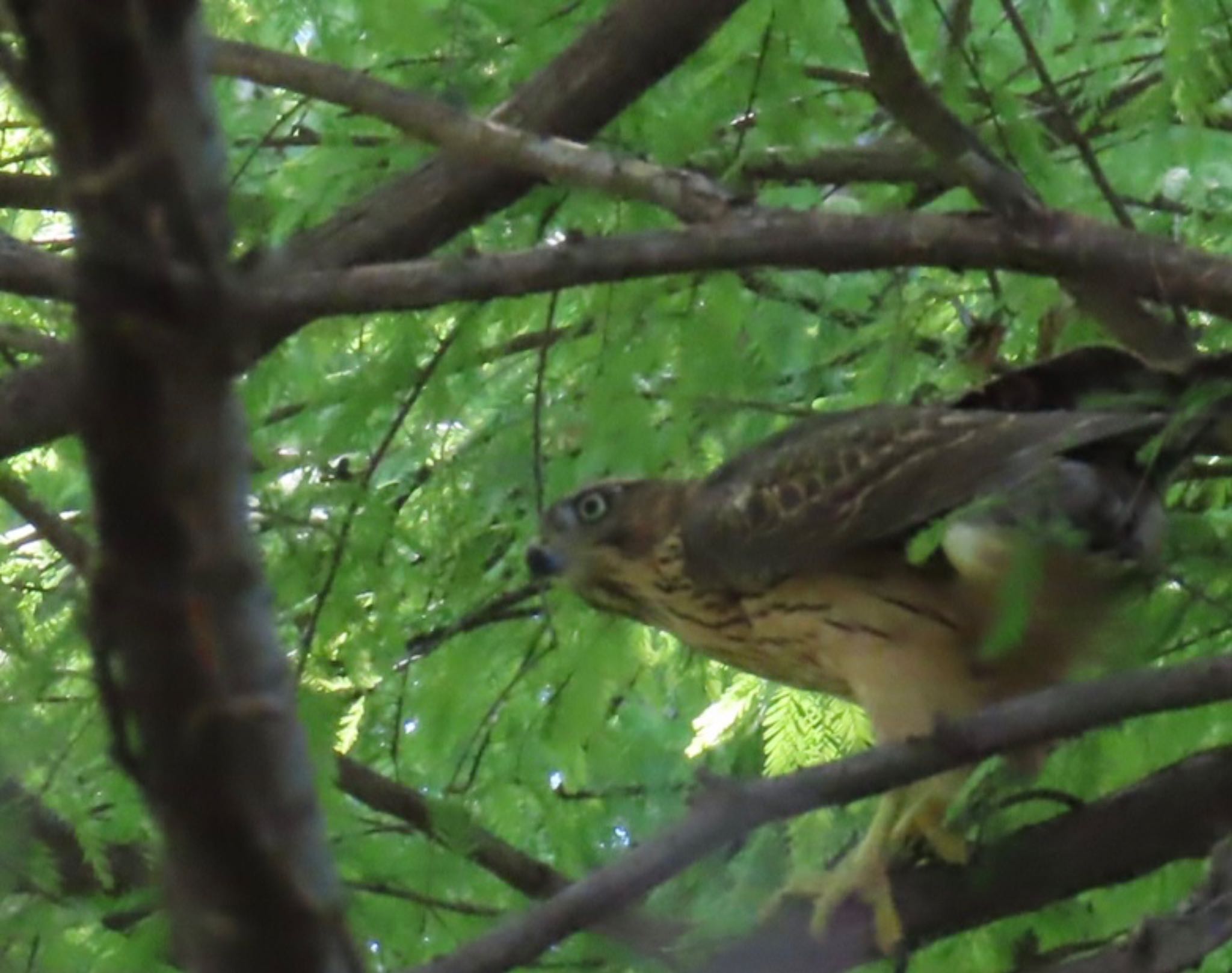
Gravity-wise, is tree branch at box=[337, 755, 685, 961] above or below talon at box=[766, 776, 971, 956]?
above

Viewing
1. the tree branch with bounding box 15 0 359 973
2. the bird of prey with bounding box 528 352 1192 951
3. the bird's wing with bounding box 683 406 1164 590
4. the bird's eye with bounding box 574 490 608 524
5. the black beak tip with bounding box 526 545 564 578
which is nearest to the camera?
the tree branch with bounding box 15 0 359 973

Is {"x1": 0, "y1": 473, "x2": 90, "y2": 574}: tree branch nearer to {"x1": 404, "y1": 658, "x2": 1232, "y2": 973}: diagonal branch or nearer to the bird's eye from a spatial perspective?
{"x1": 404, "y1": 658, "x2": 1232, "y2": 973}: diagonal branch

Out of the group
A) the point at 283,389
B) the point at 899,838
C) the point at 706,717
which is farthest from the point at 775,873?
the point at 283,389

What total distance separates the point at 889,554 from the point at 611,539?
54 centimetres

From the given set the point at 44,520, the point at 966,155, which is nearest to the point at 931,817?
the point at 966,155

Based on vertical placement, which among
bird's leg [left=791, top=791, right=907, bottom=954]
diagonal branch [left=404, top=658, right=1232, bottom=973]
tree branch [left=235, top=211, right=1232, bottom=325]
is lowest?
diagonal branch [left=404, top=658, right=1232, bottom=973]

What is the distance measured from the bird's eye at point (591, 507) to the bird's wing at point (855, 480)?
0.54 feet

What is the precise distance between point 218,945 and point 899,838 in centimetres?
245

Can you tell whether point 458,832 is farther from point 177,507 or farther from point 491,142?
point 177,507

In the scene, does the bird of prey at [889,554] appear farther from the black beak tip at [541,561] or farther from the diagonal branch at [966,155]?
the diagonal branch at [966,155]

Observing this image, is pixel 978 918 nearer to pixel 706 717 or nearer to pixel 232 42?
pixel 706 717

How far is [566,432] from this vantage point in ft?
13.3

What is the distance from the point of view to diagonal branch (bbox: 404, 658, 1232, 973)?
212 centimetres

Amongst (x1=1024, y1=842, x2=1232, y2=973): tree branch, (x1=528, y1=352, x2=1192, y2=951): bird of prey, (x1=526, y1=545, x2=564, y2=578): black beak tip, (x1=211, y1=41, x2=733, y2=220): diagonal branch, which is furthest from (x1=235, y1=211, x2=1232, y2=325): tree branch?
(x1=526, y1=545, x2=564, y2=578): black beak tip
